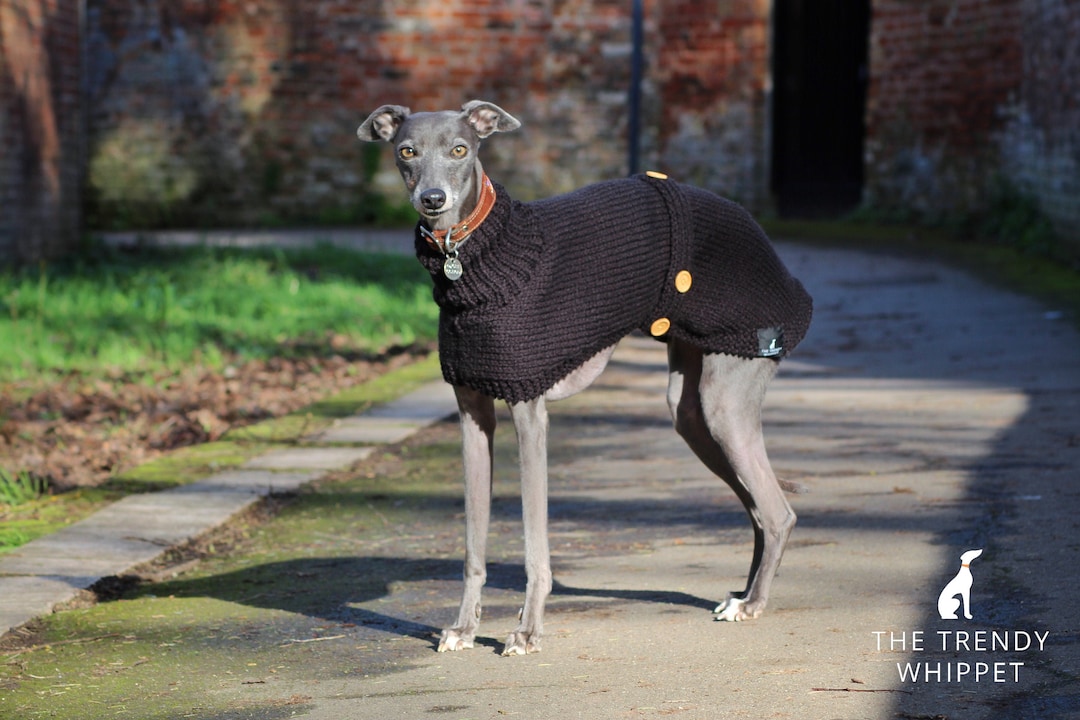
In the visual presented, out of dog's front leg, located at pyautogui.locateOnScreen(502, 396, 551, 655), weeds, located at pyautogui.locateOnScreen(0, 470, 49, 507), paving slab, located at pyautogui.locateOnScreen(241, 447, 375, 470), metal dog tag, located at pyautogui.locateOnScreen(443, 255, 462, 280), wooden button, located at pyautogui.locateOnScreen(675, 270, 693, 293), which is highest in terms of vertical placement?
metal dog tag, located at pyautogui.locateOnScreen(443, 255, 462, 280)

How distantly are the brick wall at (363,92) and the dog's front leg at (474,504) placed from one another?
13.3 m

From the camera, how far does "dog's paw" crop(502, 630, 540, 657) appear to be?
143 inches

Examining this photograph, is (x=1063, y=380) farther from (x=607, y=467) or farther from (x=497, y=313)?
(x=497, y=313)

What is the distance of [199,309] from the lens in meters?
9.89

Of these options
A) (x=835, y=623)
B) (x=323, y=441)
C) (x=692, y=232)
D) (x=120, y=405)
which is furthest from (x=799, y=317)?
(x=120, y=405)

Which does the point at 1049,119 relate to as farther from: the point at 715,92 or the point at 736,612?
the point at 736,612

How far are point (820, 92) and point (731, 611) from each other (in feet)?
56.9

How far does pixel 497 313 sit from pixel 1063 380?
4.53 metres

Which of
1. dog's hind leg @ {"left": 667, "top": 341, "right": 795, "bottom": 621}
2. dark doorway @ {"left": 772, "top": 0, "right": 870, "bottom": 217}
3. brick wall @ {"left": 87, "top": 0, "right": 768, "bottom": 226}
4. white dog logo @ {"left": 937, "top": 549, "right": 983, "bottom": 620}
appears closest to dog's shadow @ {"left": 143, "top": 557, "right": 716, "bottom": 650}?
dog's hind leg @ {"left": 667, "top": 341, "right": 795, "bottom": 621}

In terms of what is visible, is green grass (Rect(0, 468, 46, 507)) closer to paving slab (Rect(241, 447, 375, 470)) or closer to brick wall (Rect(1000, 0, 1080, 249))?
paving slab (Rect(241, 447, 375, 470))

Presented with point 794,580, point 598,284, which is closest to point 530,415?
point 598,284

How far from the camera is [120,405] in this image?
23.5 ft

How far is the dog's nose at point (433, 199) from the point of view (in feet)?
11.6

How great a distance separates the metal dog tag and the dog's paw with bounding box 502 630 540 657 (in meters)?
0.92
